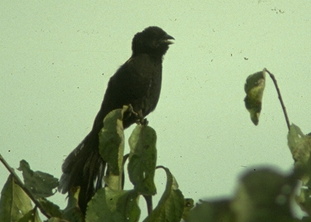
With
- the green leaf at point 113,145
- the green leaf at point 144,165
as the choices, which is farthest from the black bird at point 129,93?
the green leaf at point 144,165

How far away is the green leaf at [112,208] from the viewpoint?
1.96 m

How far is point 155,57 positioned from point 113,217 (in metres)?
4.94

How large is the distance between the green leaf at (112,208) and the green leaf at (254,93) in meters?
0.50

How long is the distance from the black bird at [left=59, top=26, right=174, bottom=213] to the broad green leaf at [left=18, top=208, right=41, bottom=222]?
209cm

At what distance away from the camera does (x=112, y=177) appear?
2.39 meters

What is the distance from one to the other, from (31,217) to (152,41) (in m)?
5.16

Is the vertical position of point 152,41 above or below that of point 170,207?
above

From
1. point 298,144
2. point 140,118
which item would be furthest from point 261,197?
point 140,118

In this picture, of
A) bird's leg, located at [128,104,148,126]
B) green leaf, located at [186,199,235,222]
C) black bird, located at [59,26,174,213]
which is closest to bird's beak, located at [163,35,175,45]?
black bird, located at [59,26,174,213]

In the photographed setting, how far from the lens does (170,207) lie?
1.90 metres

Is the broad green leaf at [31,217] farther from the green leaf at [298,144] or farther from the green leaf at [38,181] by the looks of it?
the green leaf at [298,144]

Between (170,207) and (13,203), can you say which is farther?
(13,203)

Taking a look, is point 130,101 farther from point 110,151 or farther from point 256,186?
point 256,186

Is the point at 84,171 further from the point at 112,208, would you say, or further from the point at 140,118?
the point at 112,208
